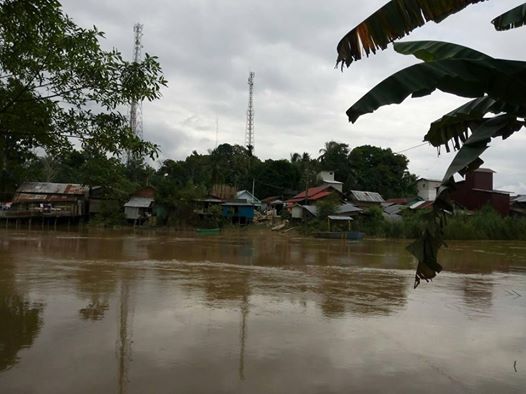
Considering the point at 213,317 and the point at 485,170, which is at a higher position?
the point at 485,170

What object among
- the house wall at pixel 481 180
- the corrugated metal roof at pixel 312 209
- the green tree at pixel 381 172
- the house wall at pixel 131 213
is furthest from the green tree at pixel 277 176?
the house wall at pixel 481 180

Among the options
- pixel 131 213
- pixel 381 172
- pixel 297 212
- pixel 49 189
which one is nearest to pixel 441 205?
pixel 297 212

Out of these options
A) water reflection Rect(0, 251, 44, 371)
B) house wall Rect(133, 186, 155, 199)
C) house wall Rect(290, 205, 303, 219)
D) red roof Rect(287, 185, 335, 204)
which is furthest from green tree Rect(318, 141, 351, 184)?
water reflection Rect(0, 251, 44, 371)

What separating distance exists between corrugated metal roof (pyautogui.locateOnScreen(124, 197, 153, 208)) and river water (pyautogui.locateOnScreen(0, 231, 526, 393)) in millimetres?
33488

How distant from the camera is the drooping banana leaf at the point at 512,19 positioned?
17.8 ft

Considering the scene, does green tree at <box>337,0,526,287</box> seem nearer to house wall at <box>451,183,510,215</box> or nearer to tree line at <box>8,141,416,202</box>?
house wall at <box>451,183,510,215</box>

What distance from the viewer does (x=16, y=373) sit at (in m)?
5.73

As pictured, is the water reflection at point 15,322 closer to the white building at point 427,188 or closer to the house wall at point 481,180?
the house wall at point 481,180

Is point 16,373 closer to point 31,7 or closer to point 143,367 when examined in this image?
point 143,367

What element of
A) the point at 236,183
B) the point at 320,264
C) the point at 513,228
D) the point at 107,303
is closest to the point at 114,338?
the point at 107,303

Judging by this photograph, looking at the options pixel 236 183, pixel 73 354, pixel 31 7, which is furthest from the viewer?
pixel 236 183

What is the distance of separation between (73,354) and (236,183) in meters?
54.9

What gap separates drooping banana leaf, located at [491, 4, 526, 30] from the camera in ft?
17.8

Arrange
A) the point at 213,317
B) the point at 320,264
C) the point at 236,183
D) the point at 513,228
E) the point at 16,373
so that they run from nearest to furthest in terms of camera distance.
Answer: the point at 16,373 → the point at 213,317 → the point at 320,264 → the point at 513,228 → the point at 236,183
